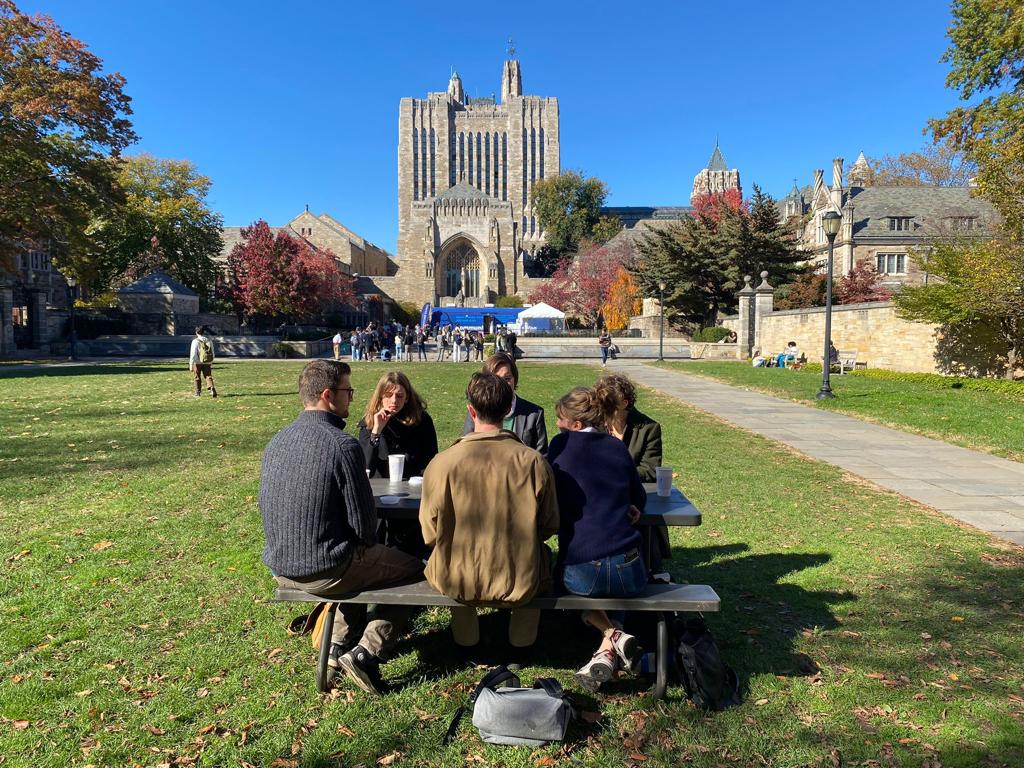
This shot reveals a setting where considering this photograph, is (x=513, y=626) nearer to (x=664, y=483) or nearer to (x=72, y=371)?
(x=664, y=483)

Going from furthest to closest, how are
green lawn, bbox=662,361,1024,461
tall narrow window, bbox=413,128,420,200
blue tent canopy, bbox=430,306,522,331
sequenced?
tall narrow window, bbox=413,128,420,200, blue tent canopy, bbox=430,306,522,331, green lawn, bbox=662,361,1024,461

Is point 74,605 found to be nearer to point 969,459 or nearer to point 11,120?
point 969,459

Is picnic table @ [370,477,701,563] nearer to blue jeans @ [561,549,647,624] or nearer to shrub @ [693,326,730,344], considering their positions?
blue jeans @ [561,549,647,624]

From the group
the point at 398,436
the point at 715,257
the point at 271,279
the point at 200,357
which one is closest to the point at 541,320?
the point at 715,257

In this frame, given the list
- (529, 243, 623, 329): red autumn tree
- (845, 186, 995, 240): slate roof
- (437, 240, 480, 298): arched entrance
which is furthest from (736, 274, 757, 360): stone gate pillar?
(437, 240, 480, 298): arched entrance

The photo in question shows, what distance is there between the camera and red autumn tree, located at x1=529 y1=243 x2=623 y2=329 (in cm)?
5825

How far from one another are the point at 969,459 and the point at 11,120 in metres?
30.3

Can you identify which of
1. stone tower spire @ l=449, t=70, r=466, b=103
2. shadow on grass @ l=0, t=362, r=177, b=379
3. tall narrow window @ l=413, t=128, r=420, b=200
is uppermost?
stone tower spire @ l=449, t=70, r=466, b=103

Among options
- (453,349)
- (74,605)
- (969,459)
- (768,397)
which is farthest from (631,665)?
(453,349)

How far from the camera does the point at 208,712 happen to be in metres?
3.13

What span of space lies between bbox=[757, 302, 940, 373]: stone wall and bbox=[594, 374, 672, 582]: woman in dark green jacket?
21812 mm

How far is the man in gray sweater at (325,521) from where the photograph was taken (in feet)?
10.7

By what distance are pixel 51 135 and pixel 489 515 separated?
29688 mm

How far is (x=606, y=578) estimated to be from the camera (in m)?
3.31
